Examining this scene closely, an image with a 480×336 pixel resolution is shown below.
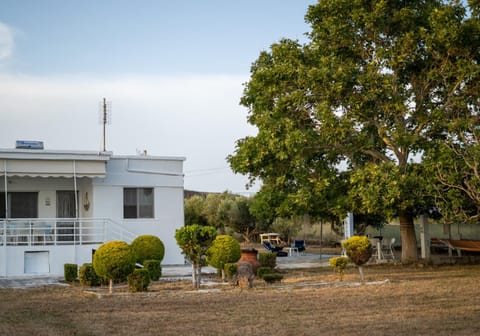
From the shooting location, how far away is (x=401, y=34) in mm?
20453

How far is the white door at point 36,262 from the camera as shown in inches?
830

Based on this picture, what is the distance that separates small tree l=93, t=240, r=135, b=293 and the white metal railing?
261 inches

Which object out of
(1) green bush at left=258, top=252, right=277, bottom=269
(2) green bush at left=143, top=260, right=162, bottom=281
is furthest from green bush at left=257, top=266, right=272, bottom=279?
(2) green bush at left=143, top=260, right=162, bottom=281

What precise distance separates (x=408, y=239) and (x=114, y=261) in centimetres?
1100

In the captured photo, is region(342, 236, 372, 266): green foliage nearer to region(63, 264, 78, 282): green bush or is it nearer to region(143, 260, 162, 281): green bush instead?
region(143, 260, 162, 281): green bush

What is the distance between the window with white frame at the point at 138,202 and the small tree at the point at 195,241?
8.23 m

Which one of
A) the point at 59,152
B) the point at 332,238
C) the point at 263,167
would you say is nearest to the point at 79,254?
the point at 59,152

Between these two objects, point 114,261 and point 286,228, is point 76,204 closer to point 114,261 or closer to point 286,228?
point 114,261

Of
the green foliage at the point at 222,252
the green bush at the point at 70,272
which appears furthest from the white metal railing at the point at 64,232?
the green foliage at the point at 222,252

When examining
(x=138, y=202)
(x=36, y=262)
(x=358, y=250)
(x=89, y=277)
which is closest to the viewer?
(x=358, y=250)

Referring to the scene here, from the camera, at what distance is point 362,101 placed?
64.8 ft

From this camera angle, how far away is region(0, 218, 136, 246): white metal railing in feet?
70.8

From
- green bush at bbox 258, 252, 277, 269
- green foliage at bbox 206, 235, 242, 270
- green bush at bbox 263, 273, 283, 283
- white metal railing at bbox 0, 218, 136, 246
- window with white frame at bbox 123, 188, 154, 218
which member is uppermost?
window with white frame at bbox 123, 188, 154, 218

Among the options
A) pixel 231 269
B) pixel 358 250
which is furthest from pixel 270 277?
pixel 358 250
